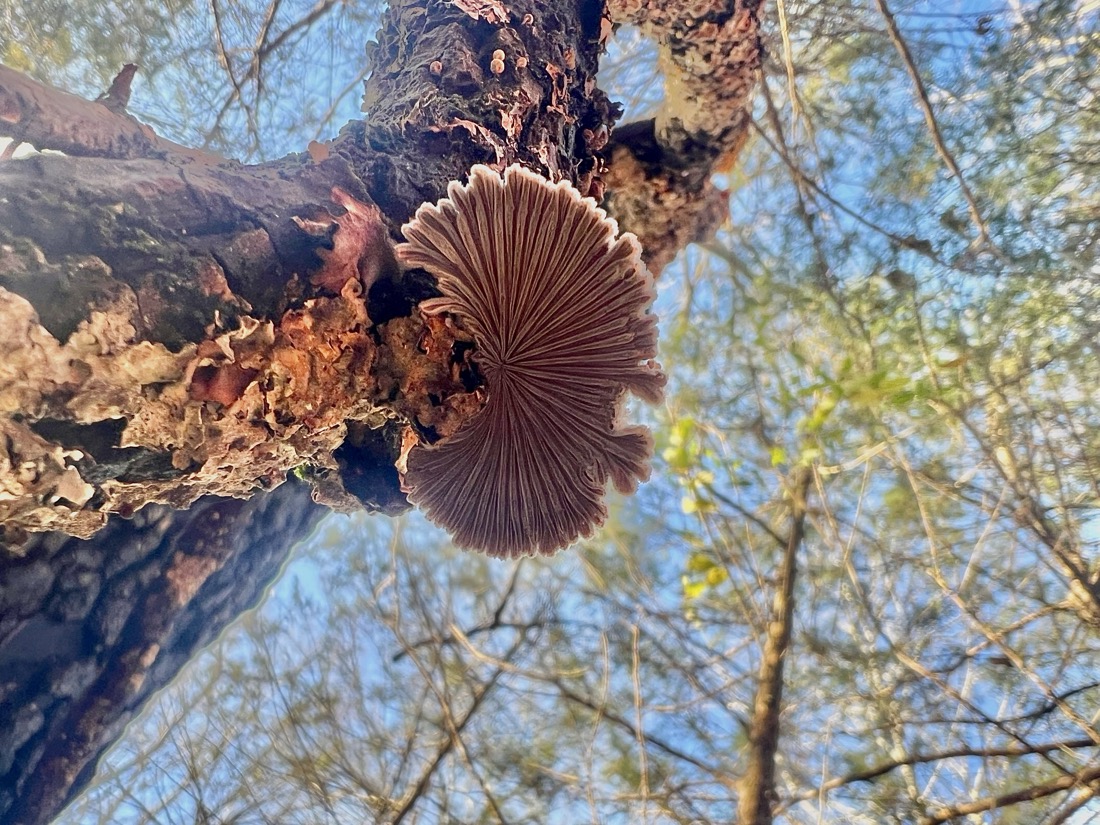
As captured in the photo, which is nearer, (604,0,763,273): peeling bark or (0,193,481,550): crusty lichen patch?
(0,193,481,550): crusty lichen patch

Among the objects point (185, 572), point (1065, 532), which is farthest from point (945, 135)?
point (185, 572)

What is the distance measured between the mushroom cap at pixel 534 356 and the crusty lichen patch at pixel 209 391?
0.35 ft

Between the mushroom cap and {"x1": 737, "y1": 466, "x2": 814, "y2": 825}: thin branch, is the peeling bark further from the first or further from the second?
{"x1": 737, "y1": 466, "x2": 814, "y2": 825}: thin branch

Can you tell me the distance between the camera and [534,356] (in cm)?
130

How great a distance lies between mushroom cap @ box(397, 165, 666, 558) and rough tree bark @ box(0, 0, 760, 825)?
9 cm

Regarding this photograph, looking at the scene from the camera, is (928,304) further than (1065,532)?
Yes

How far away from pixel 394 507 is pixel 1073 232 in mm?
3395

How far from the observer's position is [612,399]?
1.43 m

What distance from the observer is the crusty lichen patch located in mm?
808

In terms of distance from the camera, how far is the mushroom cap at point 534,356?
1.08m

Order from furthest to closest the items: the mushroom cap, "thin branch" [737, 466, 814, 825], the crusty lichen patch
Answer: "thin branch" [737, 466, 814, 825] < the mushroom cap < the crusty lichen patch

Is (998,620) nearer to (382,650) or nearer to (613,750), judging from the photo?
(613,750)

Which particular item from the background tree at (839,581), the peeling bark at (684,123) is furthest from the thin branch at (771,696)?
the peeling bark at (684,123)

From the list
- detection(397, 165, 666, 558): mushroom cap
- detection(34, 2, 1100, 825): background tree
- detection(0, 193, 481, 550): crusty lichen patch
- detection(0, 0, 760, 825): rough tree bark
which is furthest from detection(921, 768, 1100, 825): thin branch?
detection(0, 193, 481, 550): crusty lichen patch
